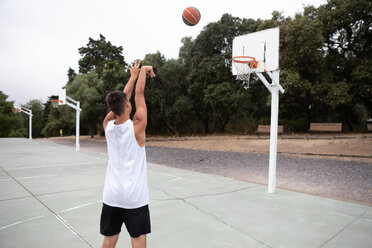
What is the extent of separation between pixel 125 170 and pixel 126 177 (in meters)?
0.06

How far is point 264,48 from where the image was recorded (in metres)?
5.91

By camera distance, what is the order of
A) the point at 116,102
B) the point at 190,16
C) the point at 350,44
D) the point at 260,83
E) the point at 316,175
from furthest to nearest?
the point at 260,83, the point at 350,44, the point at 316,175, the point at 190,16, the point at 116,102

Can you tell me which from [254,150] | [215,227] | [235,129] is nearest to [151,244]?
[215,227]

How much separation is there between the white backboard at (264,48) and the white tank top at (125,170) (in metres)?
4.58

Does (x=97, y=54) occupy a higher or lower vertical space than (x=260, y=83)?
higher

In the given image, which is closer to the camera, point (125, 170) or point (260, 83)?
point (125, 170)

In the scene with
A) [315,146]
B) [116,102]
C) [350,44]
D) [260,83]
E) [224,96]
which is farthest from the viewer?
[260,83]

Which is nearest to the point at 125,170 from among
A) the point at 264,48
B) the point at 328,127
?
the point at 264,48

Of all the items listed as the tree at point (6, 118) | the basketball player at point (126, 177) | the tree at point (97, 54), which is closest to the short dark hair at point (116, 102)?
the basketball player at point (126, 177)

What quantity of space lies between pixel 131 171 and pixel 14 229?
8.28ft

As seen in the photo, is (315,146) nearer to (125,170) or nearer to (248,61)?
(248,61)

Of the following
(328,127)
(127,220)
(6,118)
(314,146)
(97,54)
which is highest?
(97,54)

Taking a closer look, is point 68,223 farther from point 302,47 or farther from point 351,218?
point 302,47

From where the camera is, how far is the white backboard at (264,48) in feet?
18.8
